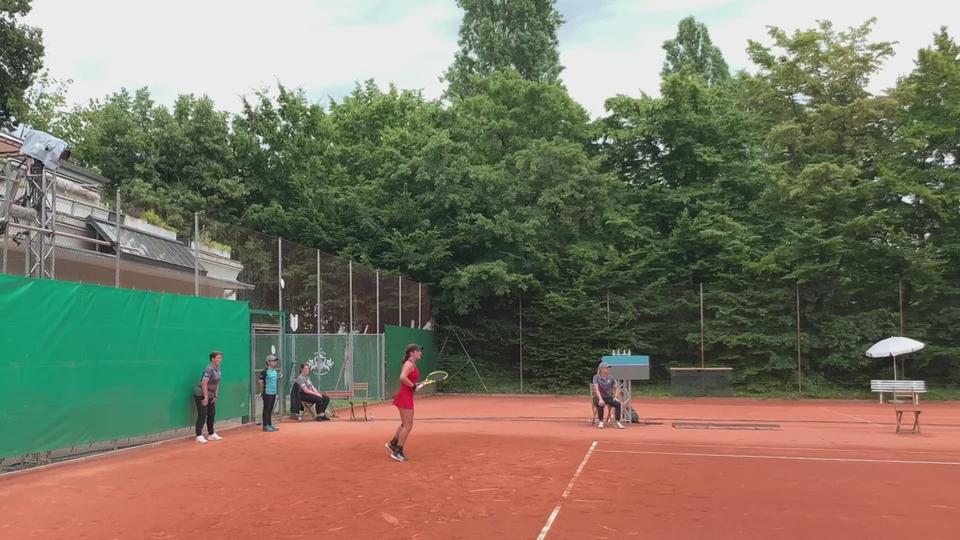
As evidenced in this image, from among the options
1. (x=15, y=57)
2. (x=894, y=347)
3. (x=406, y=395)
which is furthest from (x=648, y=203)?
(x=15, y=57)

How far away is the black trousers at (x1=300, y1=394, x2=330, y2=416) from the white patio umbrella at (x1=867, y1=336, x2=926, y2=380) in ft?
61.4

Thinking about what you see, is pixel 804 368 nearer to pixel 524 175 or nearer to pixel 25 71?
pixel 524 175

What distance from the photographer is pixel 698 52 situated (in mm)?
46375

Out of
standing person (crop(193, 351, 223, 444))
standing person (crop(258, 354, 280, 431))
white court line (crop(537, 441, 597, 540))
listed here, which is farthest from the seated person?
white court line (crop(537, 441, 597, 540))

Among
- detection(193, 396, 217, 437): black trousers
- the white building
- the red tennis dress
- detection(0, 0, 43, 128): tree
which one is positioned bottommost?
detection(193, 396, 217, 437): black trousers

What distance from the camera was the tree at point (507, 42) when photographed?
141 ft

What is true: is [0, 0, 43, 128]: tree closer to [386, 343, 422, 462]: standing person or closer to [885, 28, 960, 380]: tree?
[386, 343, 422, 462]: standing person

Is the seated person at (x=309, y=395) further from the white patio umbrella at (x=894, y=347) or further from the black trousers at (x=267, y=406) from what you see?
the white patio umbrella at (x=894, y=347)

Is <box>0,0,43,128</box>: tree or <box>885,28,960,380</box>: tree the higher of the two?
<box>0,0,43,128</box>: tree

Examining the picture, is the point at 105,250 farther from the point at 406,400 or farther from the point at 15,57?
the point at 15,57

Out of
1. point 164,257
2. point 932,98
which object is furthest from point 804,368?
point 164,257

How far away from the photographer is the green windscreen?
9445mm

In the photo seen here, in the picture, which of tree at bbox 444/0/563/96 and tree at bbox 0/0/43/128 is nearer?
tree at bbox 0/0/43/128

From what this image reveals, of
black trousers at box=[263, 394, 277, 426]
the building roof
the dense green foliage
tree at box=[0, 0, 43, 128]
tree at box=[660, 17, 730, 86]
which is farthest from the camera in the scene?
tree at box=[660, 17, 730, 86]
